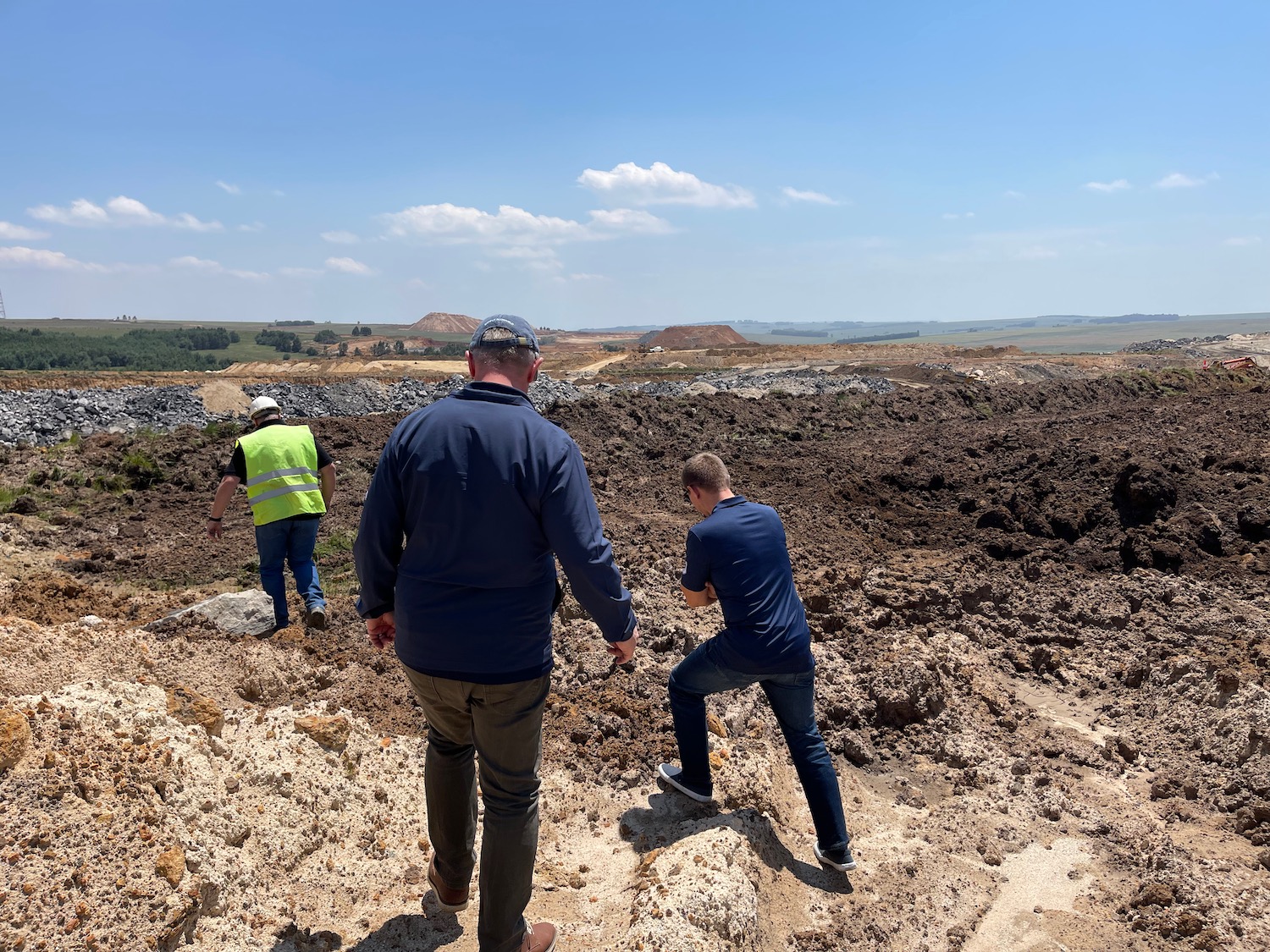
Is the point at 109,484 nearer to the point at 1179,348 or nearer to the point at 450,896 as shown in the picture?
the point at 450,896

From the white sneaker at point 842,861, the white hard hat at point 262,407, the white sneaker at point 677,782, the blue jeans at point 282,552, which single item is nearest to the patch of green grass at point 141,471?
the white hard hat at point 262,407

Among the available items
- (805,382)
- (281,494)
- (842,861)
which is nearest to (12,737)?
(281,494)

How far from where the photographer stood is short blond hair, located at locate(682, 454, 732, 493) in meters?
3.57

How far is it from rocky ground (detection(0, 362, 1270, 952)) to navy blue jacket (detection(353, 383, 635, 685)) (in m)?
1.26

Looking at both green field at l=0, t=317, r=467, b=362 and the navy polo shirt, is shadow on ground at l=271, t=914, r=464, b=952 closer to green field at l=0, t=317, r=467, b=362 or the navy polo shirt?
the navy polo shirt

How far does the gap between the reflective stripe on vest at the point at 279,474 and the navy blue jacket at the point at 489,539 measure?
122 inches

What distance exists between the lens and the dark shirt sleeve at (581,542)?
2.56m

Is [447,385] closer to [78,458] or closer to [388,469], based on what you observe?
[78,458]

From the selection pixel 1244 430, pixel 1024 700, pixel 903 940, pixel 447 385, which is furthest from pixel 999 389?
pixel 903 940

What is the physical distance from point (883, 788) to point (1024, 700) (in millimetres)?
1635

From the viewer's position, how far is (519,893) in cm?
274

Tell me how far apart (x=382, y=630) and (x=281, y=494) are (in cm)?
295

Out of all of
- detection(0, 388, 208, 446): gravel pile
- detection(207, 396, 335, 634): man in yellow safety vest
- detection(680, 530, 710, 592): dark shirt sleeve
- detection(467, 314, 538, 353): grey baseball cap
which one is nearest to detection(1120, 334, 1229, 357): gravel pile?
detection(0, 388, 208, 446): gravel pile

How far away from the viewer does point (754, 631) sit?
344 cm
